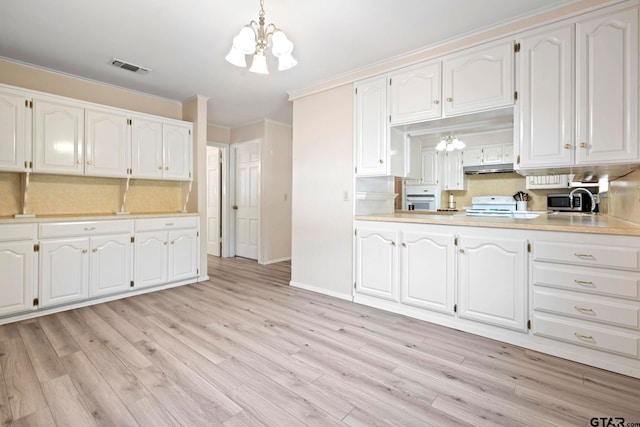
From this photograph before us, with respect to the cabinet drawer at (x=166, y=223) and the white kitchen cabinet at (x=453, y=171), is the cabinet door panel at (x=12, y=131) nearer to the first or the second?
the cabinet drawer at (x=166, y=223)

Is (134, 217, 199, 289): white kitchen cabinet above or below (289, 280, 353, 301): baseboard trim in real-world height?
above

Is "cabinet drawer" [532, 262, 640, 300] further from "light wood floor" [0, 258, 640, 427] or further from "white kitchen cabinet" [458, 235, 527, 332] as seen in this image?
"light wood floor" [0, 258, 640, 427]

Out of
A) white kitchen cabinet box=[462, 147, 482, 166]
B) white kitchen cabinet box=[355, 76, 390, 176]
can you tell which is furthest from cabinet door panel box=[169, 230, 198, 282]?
white kitchen cabinet box=[462, 147, 482, 166]

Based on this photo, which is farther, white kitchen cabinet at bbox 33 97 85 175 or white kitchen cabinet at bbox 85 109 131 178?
white kitchen cabinet at bbox 85 109 131 178

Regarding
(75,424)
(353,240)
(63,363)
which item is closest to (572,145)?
(353,240)

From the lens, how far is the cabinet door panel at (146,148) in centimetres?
361

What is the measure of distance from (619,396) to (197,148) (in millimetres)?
4603

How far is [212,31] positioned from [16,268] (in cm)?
274

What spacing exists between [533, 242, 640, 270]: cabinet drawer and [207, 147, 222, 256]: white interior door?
17.6ft

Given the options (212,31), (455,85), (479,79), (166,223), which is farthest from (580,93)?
(166,223)

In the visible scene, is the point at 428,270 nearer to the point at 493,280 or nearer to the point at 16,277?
the point at 493,280

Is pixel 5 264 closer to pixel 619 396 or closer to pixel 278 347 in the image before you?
pixel 278 347

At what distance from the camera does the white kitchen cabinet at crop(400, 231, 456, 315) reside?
102 inches

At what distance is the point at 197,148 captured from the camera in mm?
4125
